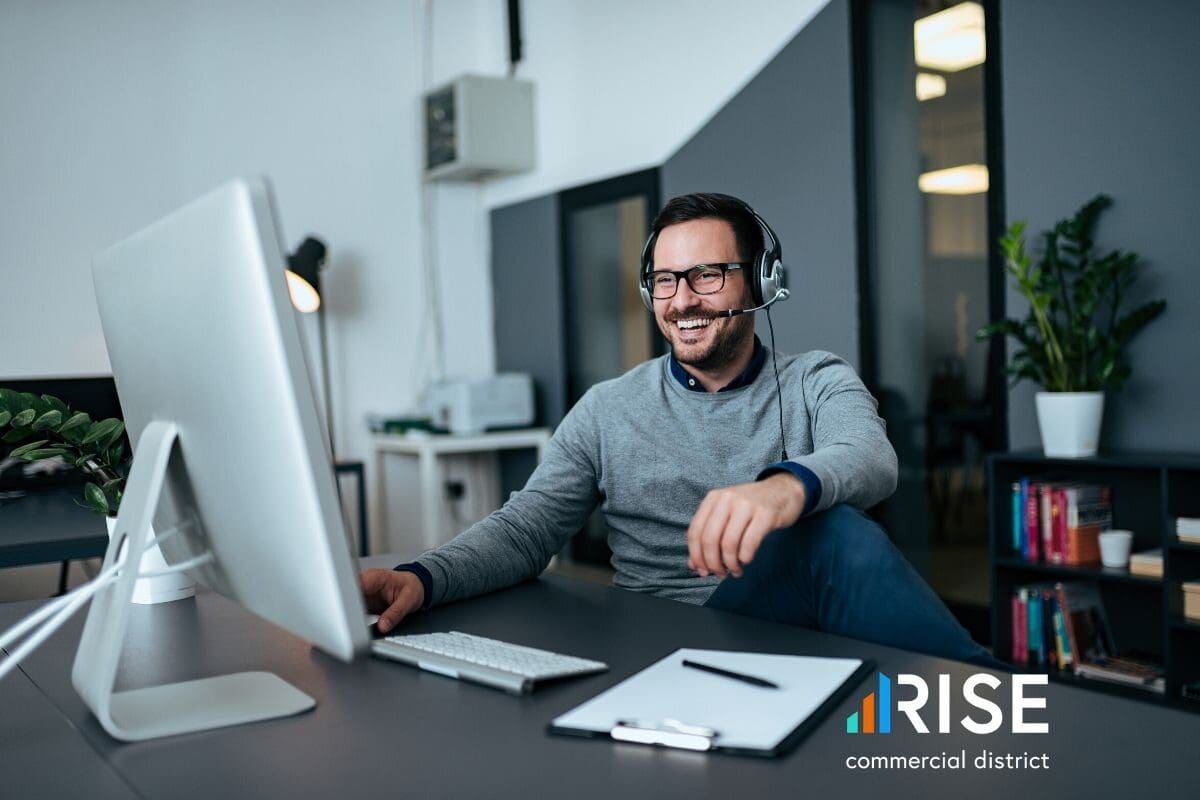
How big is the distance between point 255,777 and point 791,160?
3.35 meters

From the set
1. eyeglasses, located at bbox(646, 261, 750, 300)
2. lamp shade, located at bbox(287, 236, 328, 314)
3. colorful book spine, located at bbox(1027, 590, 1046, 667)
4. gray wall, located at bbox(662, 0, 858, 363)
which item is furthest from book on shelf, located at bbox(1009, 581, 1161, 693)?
lamp shade, located at bbox(287, 236, 328, 314)

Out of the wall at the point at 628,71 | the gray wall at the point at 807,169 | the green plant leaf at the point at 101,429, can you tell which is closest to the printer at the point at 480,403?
the wall at the point at 628,71

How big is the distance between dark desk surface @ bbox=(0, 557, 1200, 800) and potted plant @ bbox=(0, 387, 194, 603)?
0.92 ft

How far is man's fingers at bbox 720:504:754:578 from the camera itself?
101 cm

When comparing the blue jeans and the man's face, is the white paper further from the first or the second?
the man's face

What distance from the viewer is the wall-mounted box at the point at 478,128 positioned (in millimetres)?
4668

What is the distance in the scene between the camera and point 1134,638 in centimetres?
289

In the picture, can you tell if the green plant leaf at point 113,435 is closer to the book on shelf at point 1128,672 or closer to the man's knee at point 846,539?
the man's knee at point 846,539

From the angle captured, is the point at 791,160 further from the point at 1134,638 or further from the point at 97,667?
the point at 97,667

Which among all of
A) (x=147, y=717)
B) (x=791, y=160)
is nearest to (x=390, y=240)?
(x=791, y=160)

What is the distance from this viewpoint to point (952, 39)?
3.35 m

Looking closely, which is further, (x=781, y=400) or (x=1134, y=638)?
(x=1134, y=638)

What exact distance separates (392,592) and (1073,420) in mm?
2125

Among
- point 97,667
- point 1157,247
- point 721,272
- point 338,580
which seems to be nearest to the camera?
point 338,580
